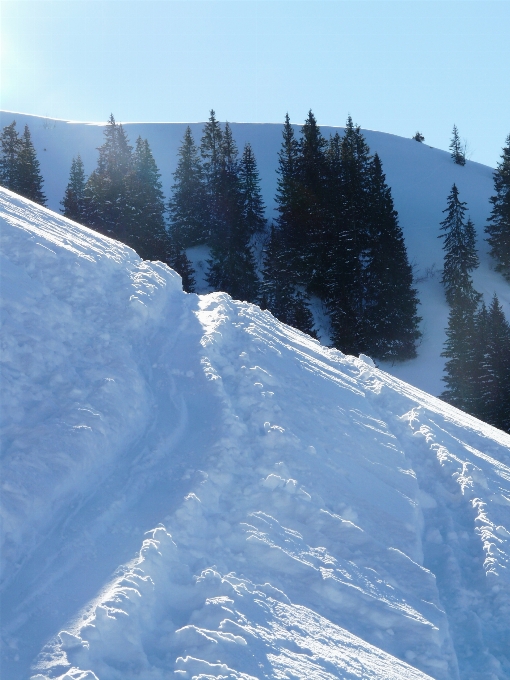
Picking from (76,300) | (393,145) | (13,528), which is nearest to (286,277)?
(76,300)

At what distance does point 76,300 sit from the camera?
929 centimetres

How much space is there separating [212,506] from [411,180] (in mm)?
53944

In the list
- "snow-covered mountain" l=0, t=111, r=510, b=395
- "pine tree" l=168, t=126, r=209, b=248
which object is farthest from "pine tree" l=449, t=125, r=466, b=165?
"pine tree" l=168, t=126, r=209, b=248

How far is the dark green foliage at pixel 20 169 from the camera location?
134ft

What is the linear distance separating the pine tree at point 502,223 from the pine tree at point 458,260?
60.4 inches

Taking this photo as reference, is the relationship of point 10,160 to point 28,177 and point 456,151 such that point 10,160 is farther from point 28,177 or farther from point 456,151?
point 456,151

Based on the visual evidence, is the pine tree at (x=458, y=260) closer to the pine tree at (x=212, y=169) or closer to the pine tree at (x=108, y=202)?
the pine tree at (x=212, y=169)

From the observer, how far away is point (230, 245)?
1485 inches

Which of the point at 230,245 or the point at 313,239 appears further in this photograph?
the point at 230,245

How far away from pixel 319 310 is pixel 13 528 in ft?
102

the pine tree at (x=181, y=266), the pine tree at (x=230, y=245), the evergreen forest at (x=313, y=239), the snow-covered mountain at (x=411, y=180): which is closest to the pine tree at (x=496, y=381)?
the evergreen forest at (x=313, y=239)

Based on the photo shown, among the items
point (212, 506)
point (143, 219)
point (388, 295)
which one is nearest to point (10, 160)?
point (143, 219)

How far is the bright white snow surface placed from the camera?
16.5 ft

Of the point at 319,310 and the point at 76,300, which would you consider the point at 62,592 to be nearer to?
the point at 76,300
